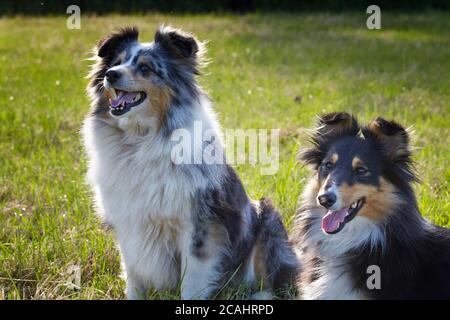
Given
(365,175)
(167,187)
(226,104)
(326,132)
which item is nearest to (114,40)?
(167,187)

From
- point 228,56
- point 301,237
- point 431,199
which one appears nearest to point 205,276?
point 301,237

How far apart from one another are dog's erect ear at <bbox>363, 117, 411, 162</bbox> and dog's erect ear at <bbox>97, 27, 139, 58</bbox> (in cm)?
185

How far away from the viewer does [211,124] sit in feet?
13.7

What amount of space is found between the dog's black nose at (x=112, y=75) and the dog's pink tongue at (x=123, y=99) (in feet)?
0.52

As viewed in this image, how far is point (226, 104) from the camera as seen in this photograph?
911cm

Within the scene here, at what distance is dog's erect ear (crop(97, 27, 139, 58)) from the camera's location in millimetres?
4332

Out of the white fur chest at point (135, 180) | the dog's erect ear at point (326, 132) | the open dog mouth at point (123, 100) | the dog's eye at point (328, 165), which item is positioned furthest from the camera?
the open dog mouth at point (123, 100)

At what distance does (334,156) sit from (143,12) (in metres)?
20.2

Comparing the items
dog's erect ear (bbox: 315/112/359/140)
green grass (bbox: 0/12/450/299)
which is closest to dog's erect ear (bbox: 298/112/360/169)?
dog's erect ear (bbox: 315/112/359/140)

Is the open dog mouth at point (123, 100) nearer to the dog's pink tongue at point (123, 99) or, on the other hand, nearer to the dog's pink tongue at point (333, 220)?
the dog's pink tongue at point (123, 99)

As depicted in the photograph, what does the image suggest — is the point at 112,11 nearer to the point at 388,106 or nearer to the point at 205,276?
the point at 388,106

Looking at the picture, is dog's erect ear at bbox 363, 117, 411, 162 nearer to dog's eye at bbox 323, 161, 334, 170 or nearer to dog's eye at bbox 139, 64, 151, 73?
dog's eye at bbox 323, 161, 334, 170

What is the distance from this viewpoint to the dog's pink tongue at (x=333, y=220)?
3422 mm

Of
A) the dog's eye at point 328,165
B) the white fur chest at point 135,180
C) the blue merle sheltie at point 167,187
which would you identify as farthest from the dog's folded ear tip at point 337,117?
the white fur chest at point 135,180
